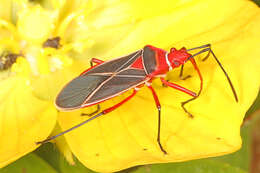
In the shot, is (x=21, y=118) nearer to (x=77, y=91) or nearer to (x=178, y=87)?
(x=77, y=91)

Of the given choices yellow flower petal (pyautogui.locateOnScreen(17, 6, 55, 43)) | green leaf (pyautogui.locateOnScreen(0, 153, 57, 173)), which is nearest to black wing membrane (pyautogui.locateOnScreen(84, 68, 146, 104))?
green leaf (pyautogui.locateOnScreen(0, 153, 57, 173))

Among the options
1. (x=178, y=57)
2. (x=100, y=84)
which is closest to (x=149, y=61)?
(x=178, y=57)

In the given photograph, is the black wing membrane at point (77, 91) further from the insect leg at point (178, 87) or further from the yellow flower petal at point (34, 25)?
the yellow flower petal at point (34, 25)

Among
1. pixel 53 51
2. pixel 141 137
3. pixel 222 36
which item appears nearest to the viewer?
pixel 141 137

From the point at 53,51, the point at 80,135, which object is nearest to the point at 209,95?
the point at 80,135

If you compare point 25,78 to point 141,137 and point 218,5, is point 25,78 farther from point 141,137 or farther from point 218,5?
point 218,5

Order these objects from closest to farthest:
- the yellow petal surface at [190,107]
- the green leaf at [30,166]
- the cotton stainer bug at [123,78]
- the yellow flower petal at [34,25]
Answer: the yellow petal surface at [190,107], the cotton stainer bug at [123,78], the green leaf at [30,166], the yellow flower petal at [34,25]

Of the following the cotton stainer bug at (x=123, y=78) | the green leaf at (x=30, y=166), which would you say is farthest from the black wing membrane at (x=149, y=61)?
the green leaf at (x=30, y=166)

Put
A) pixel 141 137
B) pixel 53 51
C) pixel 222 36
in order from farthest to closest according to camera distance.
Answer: pixel 53 51, pixel 222 36, pixel 141 137
